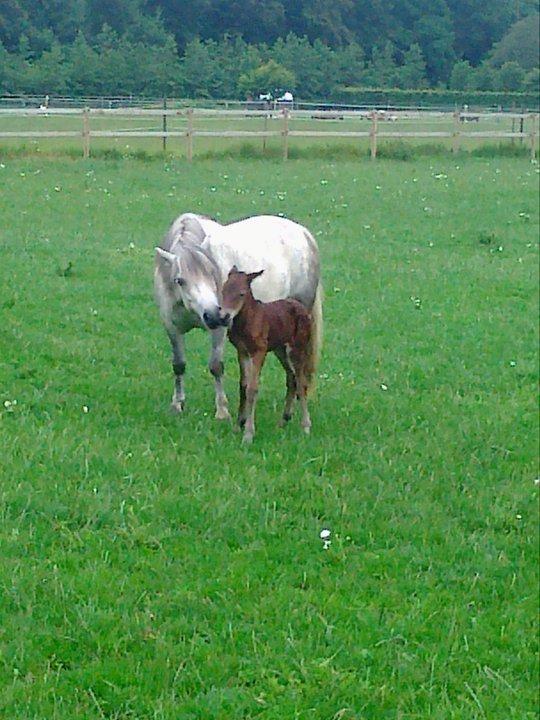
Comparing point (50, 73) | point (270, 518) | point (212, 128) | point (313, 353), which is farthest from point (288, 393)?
point (212, 128)

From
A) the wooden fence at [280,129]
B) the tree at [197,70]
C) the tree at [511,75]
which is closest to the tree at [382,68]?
the tree at [511,75]

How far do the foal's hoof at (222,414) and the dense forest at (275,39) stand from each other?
6.08m

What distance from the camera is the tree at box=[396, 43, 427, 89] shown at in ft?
43.0

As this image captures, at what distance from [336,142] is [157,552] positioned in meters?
23.1

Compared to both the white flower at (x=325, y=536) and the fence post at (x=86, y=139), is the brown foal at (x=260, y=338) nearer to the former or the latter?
the white flower at (x=325, y=536)

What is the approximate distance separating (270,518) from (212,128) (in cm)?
2185

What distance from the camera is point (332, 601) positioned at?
443cm

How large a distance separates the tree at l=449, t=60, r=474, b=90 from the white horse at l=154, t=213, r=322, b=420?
6537 mm

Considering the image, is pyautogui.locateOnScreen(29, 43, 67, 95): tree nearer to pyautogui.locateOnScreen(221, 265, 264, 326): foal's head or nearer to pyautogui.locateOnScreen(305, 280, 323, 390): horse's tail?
pyautogui.locateOnScreen(305, 280, 323, 390): horse's tail

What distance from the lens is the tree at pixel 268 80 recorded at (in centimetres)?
1526

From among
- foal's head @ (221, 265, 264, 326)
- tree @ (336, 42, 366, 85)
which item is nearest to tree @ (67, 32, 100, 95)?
tree @ (336, 42, 366, 85)

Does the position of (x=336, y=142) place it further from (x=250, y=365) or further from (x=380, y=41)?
(x=250, y=365)

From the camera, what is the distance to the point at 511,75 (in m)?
13.4

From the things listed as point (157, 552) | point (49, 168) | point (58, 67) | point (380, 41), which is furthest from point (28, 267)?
point (49, 168)
